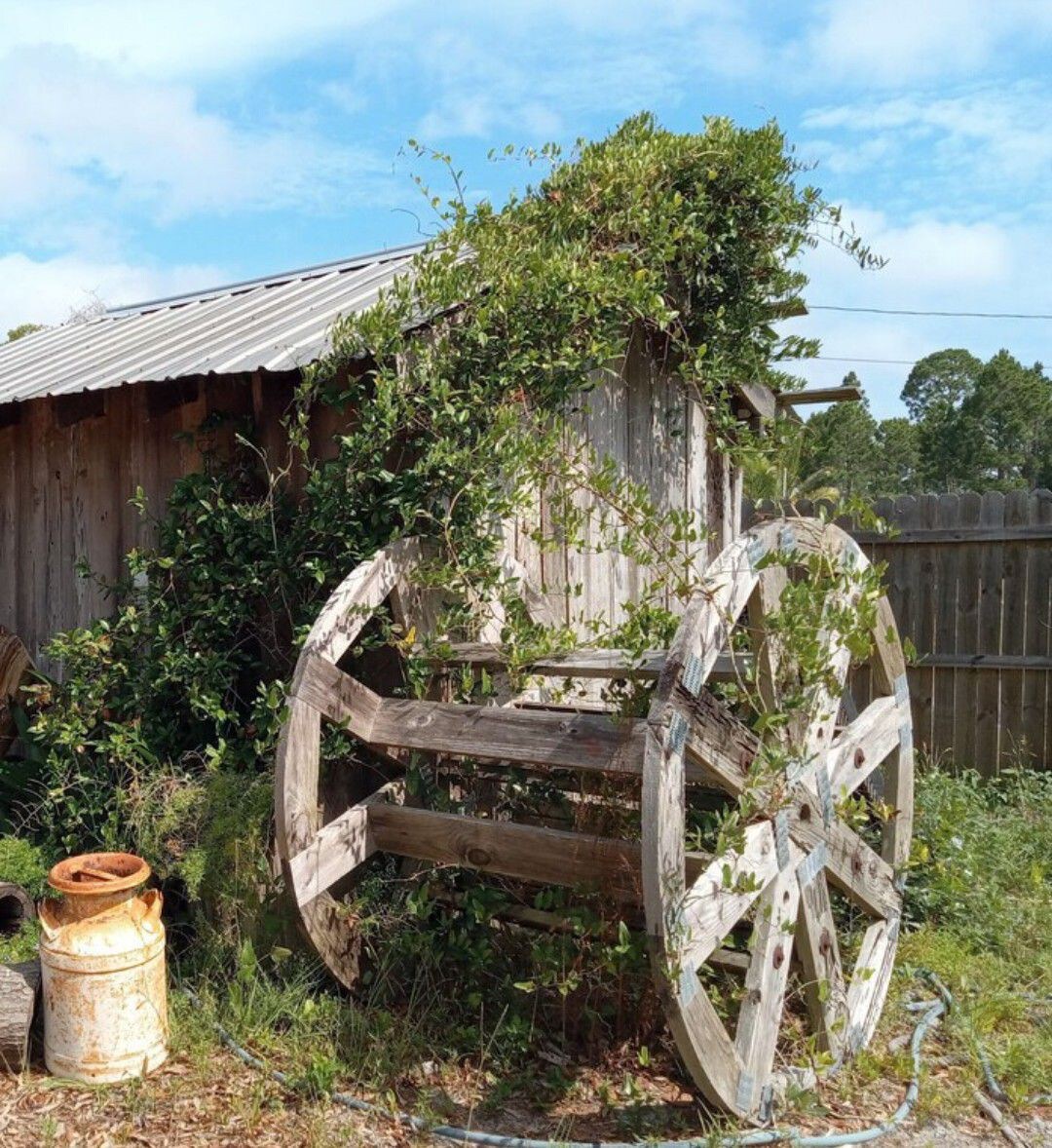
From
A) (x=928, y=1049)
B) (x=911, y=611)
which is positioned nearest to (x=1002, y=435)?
(x=911, y=611)

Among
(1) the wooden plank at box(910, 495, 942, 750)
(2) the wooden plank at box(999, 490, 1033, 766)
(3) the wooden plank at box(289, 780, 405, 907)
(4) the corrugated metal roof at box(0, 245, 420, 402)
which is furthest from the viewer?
(1) the wooden plank at box(910, 495, 942, 750)

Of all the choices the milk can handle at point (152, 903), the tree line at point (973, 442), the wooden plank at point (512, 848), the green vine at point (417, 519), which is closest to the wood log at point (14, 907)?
the green vine at point (417, 519)

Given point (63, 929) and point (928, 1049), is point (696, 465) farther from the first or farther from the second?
point (63, 929)

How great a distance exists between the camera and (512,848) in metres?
3.91

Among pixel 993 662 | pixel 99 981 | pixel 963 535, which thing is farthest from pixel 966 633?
pixel 99 981

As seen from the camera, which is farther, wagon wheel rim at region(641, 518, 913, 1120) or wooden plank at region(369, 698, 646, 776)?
wooden plank at region(369, 698, 646, 776)

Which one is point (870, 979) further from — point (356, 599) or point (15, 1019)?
point (15, 1019)

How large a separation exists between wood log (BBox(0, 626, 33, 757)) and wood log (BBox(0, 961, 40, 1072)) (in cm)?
285

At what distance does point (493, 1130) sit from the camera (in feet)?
12.1

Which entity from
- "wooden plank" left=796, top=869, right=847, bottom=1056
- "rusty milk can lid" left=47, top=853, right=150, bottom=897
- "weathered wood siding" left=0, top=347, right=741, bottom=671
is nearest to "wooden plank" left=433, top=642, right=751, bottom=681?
"wooden plank" left=796, top=869, right=847, bottom=1056

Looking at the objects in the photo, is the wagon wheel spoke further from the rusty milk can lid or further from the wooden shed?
the rusty milk can lid

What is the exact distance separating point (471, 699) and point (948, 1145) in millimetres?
2379

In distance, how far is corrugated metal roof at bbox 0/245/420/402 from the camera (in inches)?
205

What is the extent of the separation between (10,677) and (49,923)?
3006 mm
